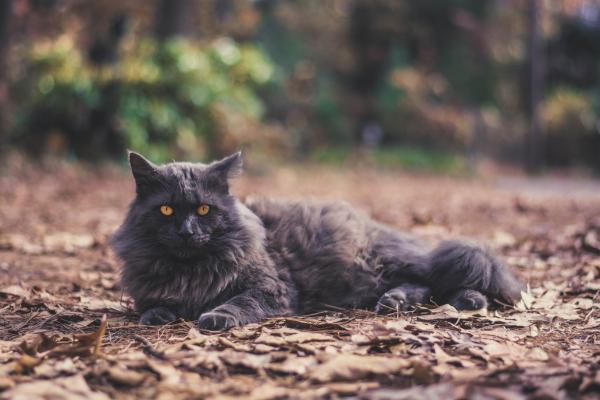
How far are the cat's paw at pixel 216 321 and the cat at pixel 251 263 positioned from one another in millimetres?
12

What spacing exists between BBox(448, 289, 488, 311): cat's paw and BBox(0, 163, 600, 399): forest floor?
0.29ft

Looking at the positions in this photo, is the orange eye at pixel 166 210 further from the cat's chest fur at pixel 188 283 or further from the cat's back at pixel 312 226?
the cat's back at pixel 312 226

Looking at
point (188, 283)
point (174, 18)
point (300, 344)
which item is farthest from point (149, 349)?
point (174, 18)

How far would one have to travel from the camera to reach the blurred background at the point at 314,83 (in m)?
12.6

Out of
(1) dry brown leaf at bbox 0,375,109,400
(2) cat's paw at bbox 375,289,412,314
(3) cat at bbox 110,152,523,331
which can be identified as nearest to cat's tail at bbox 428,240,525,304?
Result: (3) cat at bbox 110,152,523,331

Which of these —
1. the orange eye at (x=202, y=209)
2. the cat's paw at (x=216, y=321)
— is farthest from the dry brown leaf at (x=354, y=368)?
the orange eye at (x=202, y=209)

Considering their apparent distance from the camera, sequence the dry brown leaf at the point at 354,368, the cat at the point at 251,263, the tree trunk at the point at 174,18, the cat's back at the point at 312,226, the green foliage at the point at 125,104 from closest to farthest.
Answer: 1. the dry brown leaf at the point at 354,368
2. the cat at the point at 251,263
3. the cat's back at the point at 312,226
4. the green foliage at the point at 125,104
5. the tree trunk at the point at 174,18

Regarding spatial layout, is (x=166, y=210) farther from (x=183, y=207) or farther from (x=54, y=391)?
(x=54, y=391)

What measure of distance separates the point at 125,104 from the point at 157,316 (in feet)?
31.0

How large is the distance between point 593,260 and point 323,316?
275 centimetres

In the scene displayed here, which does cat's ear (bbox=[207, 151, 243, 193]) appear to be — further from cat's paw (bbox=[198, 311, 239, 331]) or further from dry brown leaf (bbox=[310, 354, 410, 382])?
dry brown leaf (bbox=[310, 354, 410, 382])

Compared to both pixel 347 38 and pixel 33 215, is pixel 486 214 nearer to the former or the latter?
pixel 33 215

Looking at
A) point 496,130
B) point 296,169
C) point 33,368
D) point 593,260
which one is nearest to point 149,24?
point 296,169

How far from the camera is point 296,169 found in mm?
17672
